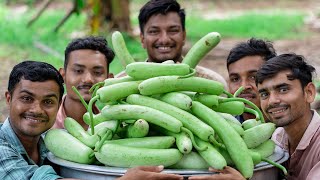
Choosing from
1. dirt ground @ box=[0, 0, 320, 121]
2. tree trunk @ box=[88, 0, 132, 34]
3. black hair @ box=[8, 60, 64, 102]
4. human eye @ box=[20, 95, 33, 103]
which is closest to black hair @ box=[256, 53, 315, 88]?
black hair @ box=[8, 60, 64, 102]

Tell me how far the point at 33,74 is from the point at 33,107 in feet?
0.62

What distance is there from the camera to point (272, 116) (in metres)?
3.42

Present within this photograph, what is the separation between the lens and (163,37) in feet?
17.1

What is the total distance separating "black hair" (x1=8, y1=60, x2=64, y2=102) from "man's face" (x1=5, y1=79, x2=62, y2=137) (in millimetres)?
27

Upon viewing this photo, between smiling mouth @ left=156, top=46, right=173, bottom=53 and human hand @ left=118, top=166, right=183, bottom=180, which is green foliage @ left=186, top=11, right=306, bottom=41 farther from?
→ human hand @ left=118, top=166, right=183, bottom=180

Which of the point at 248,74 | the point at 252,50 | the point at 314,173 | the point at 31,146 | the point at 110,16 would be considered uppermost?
the point at 110,16

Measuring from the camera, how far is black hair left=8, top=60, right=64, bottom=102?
3.42 meters

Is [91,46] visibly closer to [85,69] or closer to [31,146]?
[85,69]

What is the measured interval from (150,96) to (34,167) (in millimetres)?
699

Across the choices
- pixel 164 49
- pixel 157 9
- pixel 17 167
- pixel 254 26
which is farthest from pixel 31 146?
pixel 254 26

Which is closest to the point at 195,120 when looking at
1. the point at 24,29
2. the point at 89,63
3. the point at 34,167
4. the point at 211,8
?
the point at 34,167

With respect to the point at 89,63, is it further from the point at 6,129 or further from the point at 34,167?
the point at 34,167

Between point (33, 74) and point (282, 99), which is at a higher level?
point (33, 74)

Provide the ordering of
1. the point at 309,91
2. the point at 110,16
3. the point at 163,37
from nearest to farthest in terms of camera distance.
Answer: the point at 309,91
the point at 163,37
the point at 110,16
